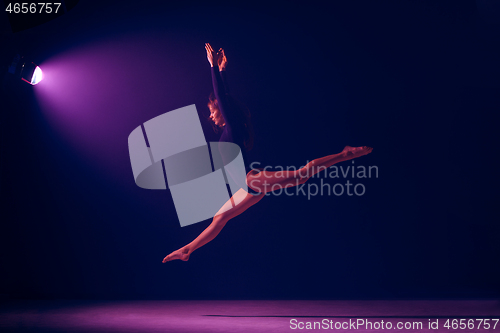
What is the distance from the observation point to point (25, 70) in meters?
4.22

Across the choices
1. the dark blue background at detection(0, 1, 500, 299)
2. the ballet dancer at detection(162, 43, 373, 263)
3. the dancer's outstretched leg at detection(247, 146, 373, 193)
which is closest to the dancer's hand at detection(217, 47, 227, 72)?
the ballet dancer at detection(162, 43, 373, 263)

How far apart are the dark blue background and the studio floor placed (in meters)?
0.28

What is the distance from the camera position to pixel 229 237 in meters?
4.31

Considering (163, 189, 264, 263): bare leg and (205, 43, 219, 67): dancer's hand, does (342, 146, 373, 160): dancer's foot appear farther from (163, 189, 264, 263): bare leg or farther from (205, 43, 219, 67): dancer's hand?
(205, 43, 219, 67): dancer's hand

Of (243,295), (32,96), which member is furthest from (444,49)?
(32,96)

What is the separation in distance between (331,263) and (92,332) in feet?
8.01

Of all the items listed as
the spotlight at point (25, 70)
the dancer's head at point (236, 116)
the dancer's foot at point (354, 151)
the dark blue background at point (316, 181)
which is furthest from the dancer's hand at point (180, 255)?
the spotlight at point (25, 70)

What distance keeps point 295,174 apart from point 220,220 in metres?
0.96

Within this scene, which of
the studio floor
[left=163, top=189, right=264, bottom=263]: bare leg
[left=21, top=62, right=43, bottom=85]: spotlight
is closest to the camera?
the studio floor

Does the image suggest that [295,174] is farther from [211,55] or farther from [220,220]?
[211,55]

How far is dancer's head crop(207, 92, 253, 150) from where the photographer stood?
4.25m

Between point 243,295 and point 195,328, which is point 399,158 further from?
point 195,328

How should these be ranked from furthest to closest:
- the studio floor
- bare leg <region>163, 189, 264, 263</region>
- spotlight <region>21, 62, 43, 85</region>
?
spotlight <region>21, 62, 43, 85</region> → bare leg <region>163, 189, 264, 263</region> → the studio floor

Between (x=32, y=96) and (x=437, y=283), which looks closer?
(x=437, y=283)
